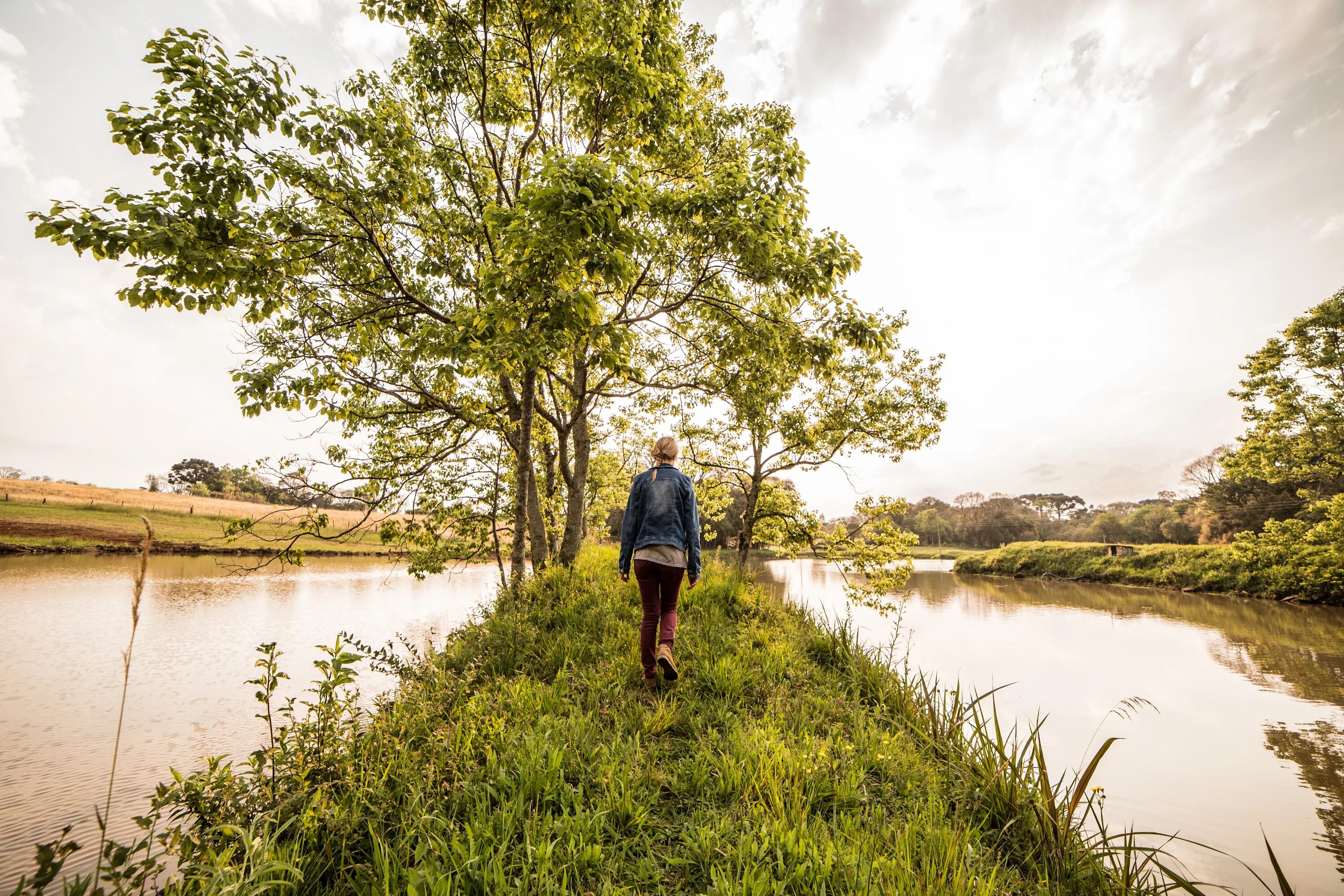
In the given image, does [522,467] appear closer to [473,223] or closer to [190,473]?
[473,223]

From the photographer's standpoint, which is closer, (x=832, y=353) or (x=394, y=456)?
(x=832, y=353)

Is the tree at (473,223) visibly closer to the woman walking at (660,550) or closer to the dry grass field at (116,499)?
the woman walking at (660,550)

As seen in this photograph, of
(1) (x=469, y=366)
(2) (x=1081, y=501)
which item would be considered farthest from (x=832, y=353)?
(2) (x=1081, y=501)

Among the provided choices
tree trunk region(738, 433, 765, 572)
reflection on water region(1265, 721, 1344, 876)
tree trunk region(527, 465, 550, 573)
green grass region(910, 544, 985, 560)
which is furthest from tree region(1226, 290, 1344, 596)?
green grass region(910, 544, 985, 560)

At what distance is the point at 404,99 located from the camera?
23.1 ft

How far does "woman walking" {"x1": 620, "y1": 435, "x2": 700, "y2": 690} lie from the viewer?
15.9ft

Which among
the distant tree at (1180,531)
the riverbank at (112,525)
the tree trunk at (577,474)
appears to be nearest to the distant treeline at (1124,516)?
the distant tree at (1180,531)

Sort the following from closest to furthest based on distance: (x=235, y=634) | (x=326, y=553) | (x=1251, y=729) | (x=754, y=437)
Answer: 1. (x=1251, y=729)
2. (x=235, y=634)
3. (x=754, y=437)
4. (x=326, y=553)

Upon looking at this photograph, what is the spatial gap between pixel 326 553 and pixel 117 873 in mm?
39549

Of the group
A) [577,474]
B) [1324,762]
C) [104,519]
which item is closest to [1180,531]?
[1324,762]

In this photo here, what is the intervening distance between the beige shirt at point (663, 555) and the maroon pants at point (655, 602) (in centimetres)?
3

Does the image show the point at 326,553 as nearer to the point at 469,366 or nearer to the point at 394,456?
the point at 394,456

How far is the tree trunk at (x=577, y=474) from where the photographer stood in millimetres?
8250

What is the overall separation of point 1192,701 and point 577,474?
14.2 meters
